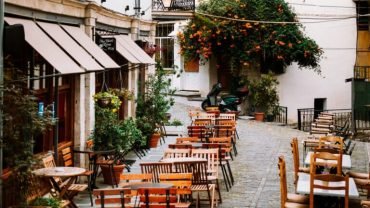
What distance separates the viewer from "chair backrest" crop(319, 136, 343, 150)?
14209 mm

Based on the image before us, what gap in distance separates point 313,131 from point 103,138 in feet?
24.8

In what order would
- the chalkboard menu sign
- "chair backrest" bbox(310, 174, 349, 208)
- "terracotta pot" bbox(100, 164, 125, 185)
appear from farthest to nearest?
the chalkboard menu sign → "terracotta pot" bbox(100, 164, 125, 185) → "chair backrest" bbox(310, 174, 349, 208)

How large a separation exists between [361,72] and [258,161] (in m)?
16.4

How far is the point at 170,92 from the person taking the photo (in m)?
20.4

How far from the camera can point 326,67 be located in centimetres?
3188

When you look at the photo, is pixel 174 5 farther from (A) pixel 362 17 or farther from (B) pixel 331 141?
(B) pixel 331 141

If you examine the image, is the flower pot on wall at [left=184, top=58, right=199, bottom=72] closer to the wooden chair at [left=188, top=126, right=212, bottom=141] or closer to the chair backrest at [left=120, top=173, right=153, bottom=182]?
the wooden chair at [left=188, top=126, right=212, bottom=141]

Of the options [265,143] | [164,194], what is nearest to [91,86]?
[164,194]

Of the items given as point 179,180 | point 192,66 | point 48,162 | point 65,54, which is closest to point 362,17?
point 192,66

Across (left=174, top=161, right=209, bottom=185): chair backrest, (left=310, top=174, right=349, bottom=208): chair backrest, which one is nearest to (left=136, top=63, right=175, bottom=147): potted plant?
(left=174, top=161, right=209, bottom=185): chair backrest

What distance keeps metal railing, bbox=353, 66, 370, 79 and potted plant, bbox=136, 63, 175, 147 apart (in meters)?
14.0

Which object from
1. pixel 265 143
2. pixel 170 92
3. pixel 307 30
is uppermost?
pixel 307 30

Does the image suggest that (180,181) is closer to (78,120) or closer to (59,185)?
(59,185)

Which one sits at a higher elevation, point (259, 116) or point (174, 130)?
point (259, 116)
